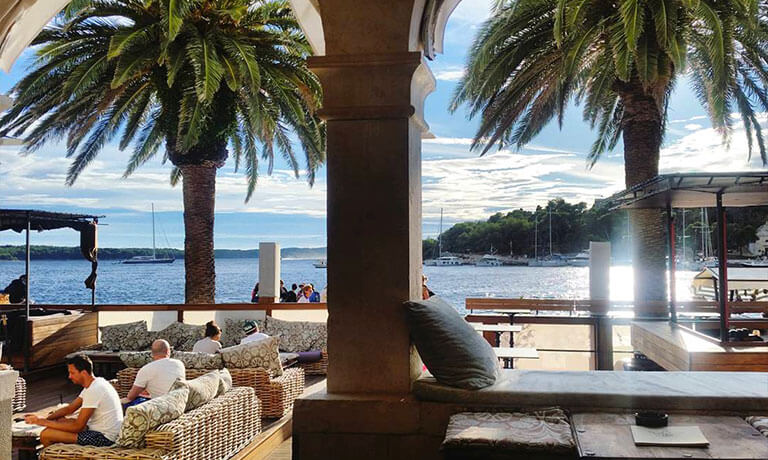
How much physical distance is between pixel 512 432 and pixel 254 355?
4.88 m

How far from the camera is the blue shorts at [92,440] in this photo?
16.1 feet

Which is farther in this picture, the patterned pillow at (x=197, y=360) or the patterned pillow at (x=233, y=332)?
the patterned pillow at (x=233, y=332)

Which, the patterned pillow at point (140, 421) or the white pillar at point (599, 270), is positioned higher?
the white pillar at point (599, 270)

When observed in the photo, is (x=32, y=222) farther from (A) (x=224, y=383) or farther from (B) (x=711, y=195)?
(B) (x=711, y=195)

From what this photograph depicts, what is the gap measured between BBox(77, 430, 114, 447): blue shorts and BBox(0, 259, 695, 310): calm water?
51.9 m

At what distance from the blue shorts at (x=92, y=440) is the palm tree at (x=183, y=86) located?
5.72 m

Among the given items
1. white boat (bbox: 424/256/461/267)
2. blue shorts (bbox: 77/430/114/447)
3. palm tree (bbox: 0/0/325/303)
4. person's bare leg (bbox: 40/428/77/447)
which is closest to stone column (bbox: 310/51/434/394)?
blue shorts (bbox: 77/430/114/447)

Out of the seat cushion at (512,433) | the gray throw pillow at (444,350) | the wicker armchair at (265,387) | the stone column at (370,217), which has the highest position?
the stone column at (370,217)

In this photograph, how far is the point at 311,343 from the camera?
404 inches

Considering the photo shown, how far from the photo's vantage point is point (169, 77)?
32.6ft

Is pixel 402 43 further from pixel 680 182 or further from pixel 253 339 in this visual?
pixel 253 339

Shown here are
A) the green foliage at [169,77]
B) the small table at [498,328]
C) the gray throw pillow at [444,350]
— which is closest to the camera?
the gray throw pillow at [444,350]

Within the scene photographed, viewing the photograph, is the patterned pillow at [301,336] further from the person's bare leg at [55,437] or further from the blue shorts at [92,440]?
the blue shorts at [92,440]

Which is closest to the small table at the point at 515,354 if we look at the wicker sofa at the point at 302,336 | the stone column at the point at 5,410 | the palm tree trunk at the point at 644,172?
the wicker sofa at the point at 302,336
